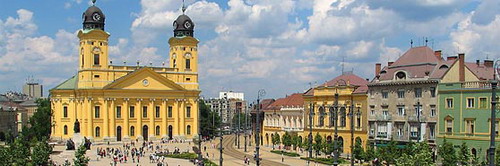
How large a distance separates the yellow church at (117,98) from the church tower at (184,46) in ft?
0.68

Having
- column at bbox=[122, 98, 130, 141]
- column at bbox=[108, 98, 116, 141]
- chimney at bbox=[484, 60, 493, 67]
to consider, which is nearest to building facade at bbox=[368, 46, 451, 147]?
chimney at bbox=[484, 60, 493, 67]

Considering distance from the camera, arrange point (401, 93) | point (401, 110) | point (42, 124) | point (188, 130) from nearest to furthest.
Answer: point (401, 110) < point (401, 93) < point (42, 124) < point (188, 130)

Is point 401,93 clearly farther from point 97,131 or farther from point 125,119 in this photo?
point 97,131

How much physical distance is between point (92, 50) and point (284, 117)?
33.3m

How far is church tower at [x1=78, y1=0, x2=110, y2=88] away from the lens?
→ 9731cm

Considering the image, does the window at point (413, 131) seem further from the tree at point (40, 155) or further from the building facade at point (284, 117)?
the tree at point (40, 155)

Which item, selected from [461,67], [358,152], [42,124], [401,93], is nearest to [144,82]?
[42,124]

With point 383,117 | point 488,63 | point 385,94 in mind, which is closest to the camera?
point 488,63

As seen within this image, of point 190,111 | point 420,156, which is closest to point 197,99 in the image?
point 190,111

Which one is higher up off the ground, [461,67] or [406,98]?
[461,67]

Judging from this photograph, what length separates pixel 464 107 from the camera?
58062 mm

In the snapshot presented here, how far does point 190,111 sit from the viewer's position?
106 m

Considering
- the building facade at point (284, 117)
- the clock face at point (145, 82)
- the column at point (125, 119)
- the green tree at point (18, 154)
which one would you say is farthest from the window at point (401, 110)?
the column at point (125, 119)

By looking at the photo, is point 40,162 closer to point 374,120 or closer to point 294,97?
point 374,120
